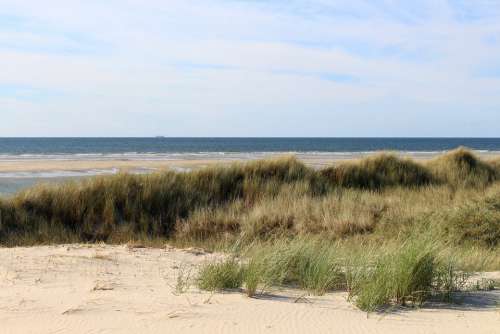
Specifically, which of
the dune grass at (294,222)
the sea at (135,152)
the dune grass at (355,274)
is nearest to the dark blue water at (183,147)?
the sea at (135,152)

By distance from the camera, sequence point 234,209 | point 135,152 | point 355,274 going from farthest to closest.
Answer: point 135,152, point 234,209, point 355,274

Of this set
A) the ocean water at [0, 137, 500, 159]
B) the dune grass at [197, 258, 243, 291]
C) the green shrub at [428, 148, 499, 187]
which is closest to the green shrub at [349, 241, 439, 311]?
the dune grass at [197, 258, 243, 291]

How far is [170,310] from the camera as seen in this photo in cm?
602

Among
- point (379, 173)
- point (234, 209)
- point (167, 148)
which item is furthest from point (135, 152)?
point (234, 209)

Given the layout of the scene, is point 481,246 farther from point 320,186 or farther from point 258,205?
point 320,186

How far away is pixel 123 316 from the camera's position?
5.79m

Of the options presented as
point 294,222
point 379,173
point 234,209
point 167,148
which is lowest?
point 167,148

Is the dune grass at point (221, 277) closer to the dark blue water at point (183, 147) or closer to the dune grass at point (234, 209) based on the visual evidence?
the dune grass at point (234, 209)

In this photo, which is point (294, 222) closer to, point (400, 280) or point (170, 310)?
point (400, 280)

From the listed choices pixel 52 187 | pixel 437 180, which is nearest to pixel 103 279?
pixel 52 187

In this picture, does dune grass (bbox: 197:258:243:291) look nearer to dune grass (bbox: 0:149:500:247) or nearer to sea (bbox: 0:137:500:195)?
dune grass (bbox: 0:149:500:247)

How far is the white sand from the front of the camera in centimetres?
557

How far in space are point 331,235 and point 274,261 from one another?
5.30 m

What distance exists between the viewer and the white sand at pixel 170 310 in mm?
5570
